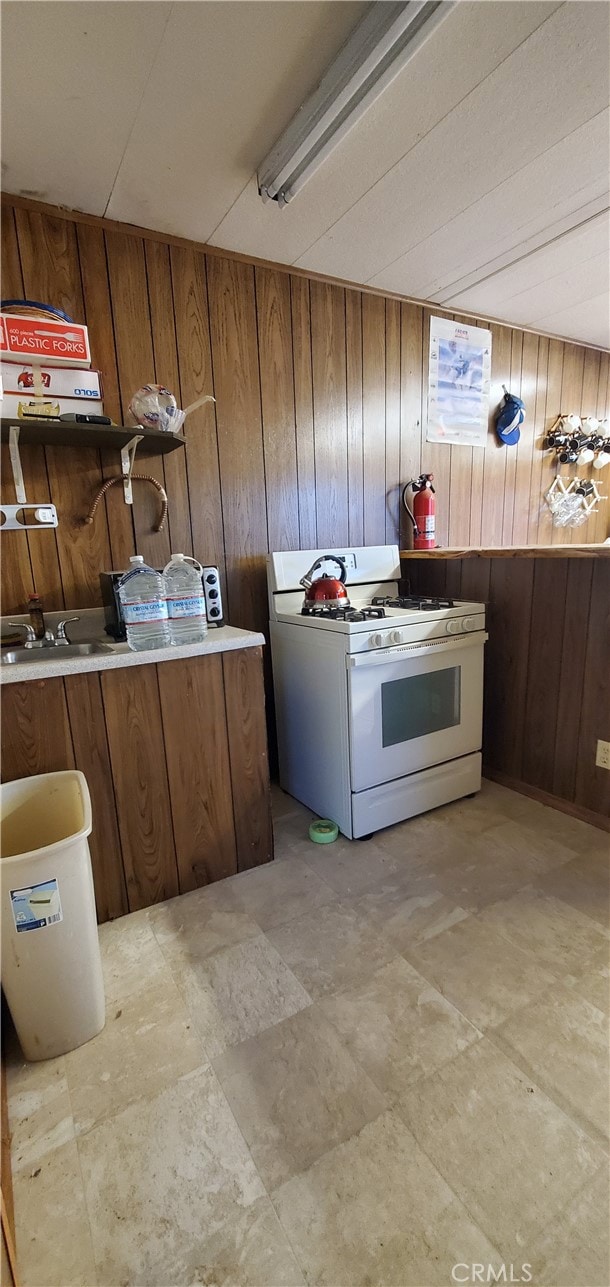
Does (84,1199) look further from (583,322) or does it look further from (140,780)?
(583,322)

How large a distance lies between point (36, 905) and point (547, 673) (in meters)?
1.86

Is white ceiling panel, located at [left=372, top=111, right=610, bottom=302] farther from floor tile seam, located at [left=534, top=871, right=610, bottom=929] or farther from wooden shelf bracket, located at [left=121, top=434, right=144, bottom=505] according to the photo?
floor tile seam, located at [left=534, top=871, right=610, bottom=929]

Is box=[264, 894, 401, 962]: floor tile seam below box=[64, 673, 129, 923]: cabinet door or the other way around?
below

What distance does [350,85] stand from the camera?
1.20m

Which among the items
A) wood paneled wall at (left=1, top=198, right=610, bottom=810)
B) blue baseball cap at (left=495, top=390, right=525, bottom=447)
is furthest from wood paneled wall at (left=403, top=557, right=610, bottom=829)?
blue baseball cap at (left=495, top=390, right=525, bottom=447)

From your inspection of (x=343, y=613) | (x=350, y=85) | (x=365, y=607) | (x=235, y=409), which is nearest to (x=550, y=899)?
(x=343, y=613)

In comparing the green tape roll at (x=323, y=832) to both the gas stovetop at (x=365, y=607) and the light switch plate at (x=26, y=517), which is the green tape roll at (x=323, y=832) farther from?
the light switch plate at (x=26, y=517)

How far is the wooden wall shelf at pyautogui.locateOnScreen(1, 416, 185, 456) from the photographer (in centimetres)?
A: 152

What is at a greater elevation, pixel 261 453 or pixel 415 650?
pixel 261 453

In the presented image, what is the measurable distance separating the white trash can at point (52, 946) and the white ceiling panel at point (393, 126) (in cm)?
195

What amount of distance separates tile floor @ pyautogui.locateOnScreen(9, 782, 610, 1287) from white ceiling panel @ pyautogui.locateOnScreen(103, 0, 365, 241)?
223 centimetres

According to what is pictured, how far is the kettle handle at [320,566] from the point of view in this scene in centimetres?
208

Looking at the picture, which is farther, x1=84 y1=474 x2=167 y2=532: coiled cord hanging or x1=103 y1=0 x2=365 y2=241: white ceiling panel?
x1=84 y1=474 x2=167 y2=532: coiled cord hanging

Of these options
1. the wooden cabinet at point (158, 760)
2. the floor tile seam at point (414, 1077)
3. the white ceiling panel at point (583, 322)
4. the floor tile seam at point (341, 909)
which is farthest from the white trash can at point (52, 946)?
the white ceiling panel at point (583, 322)
